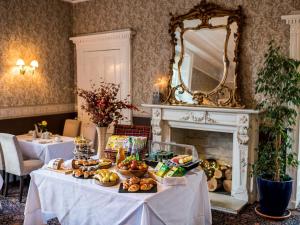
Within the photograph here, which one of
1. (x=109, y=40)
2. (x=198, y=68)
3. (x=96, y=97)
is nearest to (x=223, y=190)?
(x=198, y=68)

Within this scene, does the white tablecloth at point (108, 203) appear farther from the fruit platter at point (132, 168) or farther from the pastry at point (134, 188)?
the fruit platter at point (132, 168)

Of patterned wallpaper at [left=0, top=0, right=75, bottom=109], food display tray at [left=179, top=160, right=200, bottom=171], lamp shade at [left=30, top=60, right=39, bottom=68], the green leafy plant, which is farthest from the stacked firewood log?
lamp shade at [left=30, top=60, right=39, bottom=68]

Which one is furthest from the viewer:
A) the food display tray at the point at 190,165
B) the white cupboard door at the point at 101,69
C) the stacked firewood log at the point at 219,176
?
the white cupboard door at the point at 101,69

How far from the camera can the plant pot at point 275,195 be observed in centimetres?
367

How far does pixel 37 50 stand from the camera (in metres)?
5.54

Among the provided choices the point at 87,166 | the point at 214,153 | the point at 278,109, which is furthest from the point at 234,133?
the point at 87,166

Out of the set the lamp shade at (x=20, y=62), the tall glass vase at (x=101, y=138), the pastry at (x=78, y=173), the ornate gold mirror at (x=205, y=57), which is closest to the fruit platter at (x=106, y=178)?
the pastry at (x=78, y=173)

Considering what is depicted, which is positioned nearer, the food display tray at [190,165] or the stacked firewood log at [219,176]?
the food display tray at [190,165]

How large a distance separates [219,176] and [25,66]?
138 inches

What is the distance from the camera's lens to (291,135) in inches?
155

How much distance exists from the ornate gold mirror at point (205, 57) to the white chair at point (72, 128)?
5.64 ft

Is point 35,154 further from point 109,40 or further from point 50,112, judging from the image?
point 109,40

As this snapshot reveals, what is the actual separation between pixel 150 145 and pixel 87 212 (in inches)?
43.4

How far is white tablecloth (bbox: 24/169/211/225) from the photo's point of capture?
2197 millimetres
